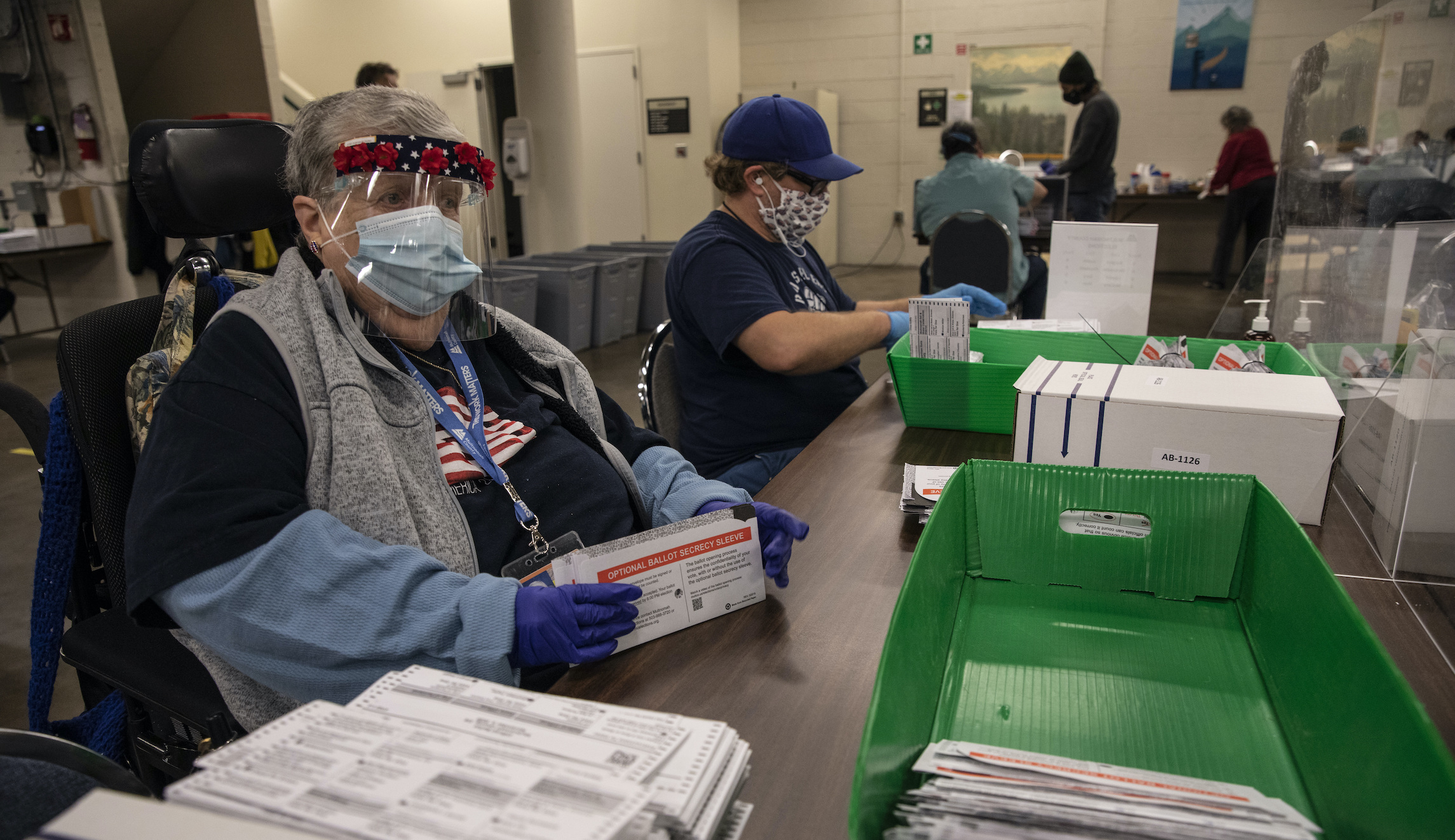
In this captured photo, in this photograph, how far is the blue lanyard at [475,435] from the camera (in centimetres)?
114

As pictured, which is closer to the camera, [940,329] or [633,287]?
[940,329]

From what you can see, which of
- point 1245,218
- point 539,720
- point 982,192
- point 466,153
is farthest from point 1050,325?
point 1245,218

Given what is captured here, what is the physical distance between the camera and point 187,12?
707cm

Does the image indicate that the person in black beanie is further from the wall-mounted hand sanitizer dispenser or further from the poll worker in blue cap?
the poll worker in blue cap

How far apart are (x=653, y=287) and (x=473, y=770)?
5.93m

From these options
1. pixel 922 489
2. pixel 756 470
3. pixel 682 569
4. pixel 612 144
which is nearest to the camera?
pixel 682 569

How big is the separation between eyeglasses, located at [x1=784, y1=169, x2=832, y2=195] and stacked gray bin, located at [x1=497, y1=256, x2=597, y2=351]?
3449 millimetres

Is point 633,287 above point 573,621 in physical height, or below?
below

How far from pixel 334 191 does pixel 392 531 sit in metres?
0.48

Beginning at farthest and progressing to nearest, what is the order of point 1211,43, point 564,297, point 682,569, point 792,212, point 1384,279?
point 1211,43, point 564,297, point 792,212, point 1384,279, point 682,569

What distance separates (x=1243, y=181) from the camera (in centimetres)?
702

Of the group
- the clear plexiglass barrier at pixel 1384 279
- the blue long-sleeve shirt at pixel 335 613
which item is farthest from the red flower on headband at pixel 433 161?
the clear plexiglass barrier at pixel 1384 279

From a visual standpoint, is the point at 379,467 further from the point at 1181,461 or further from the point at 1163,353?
the point at 1163,353

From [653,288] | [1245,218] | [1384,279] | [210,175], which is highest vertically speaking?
[210,175]
